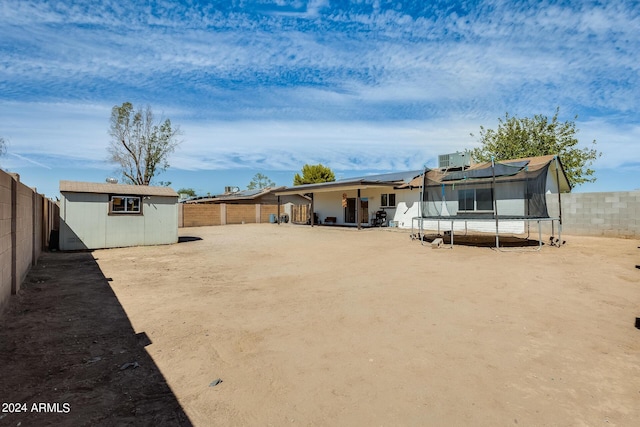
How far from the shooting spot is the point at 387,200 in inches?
830

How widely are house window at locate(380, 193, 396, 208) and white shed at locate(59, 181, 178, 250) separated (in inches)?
497

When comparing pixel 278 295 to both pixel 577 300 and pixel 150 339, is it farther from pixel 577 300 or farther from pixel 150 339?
pixel 577 300

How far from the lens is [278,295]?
585cm

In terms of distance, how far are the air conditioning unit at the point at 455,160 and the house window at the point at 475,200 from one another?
516 centimetres

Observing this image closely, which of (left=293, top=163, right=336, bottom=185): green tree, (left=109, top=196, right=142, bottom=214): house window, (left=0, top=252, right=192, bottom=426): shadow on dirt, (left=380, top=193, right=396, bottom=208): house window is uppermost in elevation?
(left=293, top=163, right=336, bottom=185): green tree

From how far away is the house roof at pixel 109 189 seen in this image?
1180 centimetres

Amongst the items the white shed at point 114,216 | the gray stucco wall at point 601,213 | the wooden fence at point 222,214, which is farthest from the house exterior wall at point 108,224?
the gray stucco wall at point 601,213

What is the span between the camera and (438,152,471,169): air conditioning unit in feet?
59.4

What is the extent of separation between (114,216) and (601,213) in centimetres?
1923

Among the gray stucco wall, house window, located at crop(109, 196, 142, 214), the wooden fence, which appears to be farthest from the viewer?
the wooden fence

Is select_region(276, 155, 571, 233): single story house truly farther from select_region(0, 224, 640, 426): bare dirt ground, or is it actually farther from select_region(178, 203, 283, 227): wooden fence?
select_region(178, 203, 283, 227): wooden fence

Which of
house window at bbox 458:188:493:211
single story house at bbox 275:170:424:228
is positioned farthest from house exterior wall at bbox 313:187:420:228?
house window at bbox 458:188:493:211

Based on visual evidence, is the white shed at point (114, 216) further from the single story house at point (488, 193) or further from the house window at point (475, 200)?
the house window at point (475, 200)

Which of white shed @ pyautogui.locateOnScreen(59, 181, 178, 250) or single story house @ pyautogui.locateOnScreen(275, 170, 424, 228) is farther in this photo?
single story house @ pyautogui.locateOnScreen(275, 170, 424, 228)
